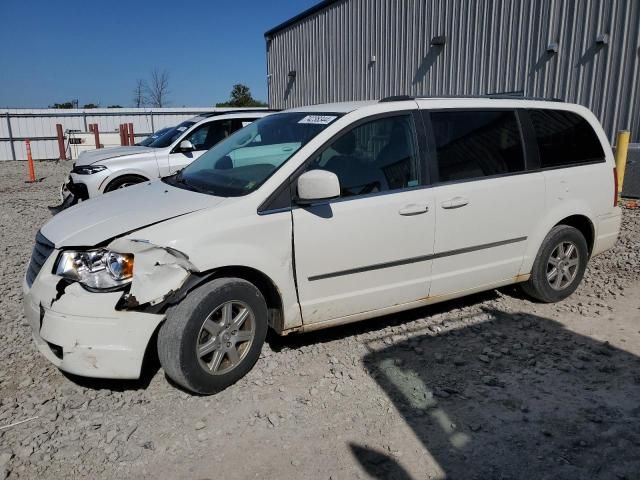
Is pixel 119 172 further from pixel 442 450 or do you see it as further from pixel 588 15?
pixel 588 15

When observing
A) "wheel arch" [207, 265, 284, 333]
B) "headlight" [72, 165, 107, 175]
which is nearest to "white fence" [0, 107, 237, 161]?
"headlight" [72, 165, 107, 175]

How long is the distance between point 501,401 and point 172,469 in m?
1.96

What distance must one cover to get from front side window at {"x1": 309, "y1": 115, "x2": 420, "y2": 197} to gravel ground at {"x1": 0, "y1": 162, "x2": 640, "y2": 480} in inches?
48.5

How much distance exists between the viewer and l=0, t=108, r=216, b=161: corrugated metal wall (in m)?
24.9

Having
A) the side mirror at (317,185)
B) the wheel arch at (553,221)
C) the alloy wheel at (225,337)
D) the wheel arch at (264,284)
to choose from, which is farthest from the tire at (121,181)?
the wheel arch at (553,221)

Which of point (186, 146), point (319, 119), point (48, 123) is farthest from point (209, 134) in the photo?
point (48, 123)

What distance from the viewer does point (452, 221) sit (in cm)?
386

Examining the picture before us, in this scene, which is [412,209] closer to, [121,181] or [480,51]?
[121,181]

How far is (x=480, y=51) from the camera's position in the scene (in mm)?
10453

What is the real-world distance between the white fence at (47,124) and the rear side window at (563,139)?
69.5ft

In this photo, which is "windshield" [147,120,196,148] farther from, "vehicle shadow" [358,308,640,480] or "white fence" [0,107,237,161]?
"white fence" [0,107,237,161]

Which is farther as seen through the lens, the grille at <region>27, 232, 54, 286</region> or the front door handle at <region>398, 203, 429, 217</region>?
the front door handle at <region>398, 203, 429, 217</region>

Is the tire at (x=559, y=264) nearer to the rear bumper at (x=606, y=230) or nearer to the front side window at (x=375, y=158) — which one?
the rear bumper at (x=606, y=230)

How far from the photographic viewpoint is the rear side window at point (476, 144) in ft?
12.8
